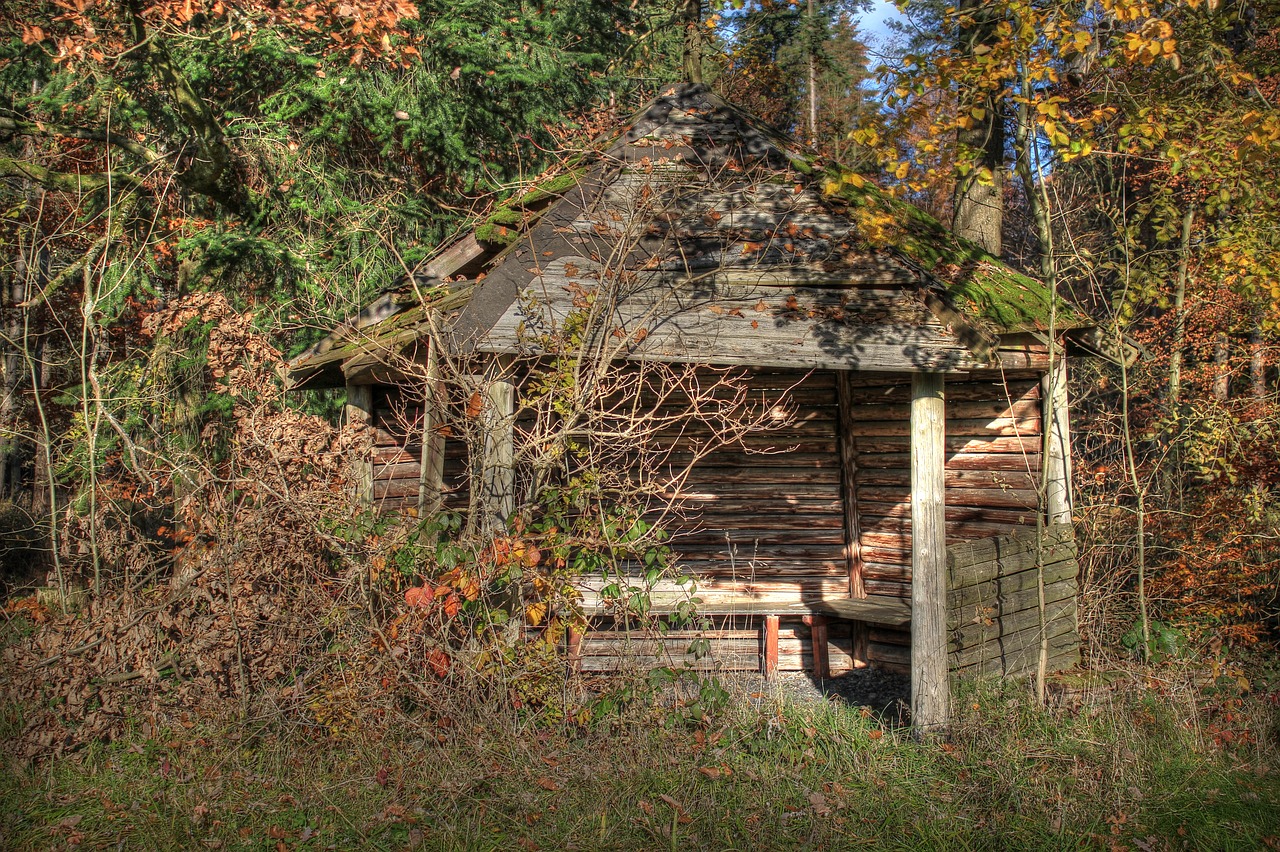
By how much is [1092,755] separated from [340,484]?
5.30 metres

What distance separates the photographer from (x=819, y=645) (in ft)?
28.9

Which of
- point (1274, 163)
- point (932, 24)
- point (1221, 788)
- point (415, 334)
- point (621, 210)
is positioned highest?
point (932, 24)

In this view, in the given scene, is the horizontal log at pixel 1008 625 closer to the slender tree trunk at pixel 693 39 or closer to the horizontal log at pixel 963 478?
the horizontal log at pixel 963 478

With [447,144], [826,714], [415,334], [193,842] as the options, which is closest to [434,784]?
[193,842]

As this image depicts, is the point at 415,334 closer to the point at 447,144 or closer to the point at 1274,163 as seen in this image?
the point at 447,144

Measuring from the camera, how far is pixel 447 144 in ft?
42.0

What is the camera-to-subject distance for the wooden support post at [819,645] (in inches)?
346

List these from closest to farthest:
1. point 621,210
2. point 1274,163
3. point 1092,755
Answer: point 1092,755 < point 621,210 < point 1274,163

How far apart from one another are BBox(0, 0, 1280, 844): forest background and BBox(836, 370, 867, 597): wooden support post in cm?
202

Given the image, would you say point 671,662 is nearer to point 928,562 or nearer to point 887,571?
point 928,562

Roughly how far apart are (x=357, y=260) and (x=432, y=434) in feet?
21.0

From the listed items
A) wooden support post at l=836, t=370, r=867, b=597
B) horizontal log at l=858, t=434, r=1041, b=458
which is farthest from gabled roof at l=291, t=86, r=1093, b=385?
wooden support post at l=836, t=370, r=867, b=597

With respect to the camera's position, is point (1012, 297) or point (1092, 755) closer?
point (1092, 755)

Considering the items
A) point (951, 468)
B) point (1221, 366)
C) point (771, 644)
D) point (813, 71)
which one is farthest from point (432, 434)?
point (813, 71)
